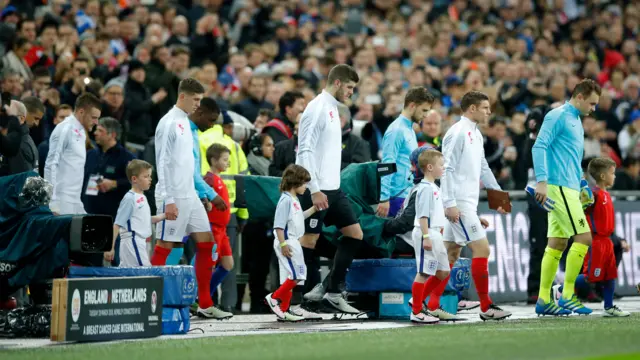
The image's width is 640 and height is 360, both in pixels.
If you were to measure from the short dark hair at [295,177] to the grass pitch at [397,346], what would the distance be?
191 centimetres

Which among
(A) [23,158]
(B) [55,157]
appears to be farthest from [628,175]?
(A) [23,158]

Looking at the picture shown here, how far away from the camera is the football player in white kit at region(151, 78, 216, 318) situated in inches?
453

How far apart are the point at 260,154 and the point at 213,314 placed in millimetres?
3250

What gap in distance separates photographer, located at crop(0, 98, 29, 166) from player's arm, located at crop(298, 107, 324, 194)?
2.66 meters

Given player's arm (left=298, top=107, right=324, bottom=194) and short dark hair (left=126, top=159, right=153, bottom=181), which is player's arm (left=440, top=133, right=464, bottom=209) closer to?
player's arm (left=298, top=107, right=324, bottom=194)

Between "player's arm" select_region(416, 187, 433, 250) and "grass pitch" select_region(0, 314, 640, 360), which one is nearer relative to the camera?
"grass pitch" select_region(0, 314, 640, 360)

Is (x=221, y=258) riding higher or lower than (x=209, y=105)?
lower

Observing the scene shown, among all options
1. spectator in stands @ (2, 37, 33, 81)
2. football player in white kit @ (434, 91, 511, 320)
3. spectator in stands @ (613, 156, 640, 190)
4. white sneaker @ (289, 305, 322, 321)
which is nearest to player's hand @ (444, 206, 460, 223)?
football player in white kit @ (434, 91, 511, 320)

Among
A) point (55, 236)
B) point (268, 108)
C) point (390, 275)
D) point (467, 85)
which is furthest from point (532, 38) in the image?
point (55, 236)

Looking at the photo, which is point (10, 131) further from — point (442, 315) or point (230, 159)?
point (442, 315)

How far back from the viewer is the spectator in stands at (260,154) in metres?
14.6

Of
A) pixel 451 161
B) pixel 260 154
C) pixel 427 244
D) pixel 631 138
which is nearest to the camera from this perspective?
pixel 427 244

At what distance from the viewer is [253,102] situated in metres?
16.5

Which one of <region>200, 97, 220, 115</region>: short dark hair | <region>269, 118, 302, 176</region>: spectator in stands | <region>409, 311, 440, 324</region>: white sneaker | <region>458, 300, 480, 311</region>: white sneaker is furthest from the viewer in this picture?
<region>269, 118, 302, 176</region>: spectator in stands
